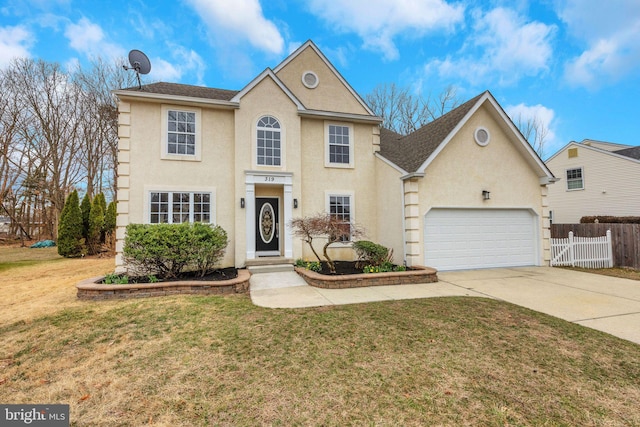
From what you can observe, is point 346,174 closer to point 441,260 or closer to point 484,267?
point 441,260

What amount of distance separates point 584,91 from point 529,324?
914 inches

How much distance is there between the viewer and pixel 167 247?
7.23m

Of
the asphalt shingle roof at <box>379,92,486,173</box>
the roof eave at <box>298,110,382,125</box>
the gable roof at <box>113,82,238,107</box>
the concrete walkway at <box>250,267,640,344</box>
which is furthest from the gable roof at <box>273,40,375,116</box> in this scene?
the concrete walkway at <box>250,267,640,344</box>

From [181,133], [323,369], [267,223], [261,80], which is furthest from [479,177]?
[181,133]

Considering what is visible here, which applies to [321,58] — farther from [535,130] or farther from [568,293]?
[535,130]

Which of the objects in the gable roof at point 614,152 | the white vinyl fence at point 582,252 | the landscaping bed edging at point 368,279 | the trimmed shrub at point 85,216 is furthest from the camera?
the gable roof at point 614,152

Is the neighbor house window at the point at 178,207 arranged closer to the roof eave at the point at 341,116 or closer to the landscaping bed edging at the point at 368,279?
the landscaping bed edging at the point at 368,279

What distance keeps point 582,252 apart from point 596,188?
9.28 meters

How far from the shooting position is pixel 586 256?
35.7ft

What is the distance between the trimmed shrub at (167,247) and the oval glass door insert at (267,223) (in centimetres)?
243

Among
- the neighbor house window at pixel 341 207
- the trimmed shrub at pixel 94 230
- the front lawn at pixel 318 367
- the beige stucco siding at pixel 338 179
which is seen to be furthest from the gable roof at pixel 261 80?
the trimmed shrub at pixel 94 230

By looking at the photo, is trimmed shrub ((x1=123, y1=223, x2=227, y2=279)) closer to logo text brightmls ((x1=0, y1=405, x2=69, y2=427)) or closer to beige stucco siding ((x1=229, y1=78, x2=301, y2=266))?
beige stucco siding ((x1=229, y1=78, x2=301, y2=266))

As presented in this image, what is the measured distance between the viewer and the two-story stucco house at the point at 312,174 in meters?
9.20

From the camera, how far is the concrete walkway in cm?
512
